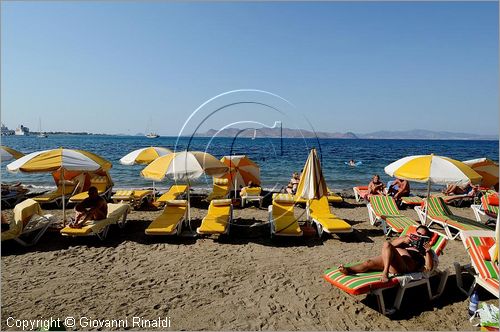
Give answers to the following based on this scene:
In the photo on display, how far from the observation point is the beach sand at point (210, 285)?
15.4 ft

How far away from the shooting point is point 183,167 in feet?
25.8

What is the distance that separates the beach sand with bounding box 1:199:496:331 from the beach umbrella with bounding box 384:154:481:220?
1.79 meters

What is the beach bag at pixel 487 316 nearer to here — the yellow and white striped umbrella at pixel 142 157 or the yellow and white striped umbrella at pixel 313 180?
the yellow and white striped umbrella at pixel 313 180

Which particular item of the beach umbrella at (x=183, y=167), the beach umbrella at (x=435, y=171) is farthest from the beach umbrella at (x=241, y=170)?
the beach umbrella at (x=435, y=171)

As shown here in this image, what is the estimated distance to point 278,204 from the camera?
9.06 metres

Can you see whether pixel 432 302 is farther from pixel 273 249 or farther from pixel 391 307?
pixel 273 249

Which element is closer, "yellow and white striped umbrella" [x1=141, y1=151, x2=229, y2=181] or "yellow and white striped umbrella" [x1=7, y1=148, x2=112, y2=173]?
"yellow and white striped umbrella" [x1=7, y1=148, x2=112, y2=173]

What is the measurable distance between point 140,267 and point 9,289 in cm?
222

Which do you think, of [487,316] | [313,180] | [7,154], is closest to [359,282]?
[487,316]

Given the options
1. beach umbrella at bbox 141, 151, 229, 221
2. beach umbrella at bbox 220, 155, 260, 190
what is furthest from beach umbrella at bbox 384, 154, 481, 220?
beach umbrella at bbox 220, 155, 260, 190

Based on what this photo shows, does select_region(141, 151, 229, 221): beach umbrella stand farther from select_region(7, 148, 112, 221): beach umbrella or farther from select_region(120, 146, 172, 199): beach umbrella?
select_region(120, 146, 172, 199): beach umbrella

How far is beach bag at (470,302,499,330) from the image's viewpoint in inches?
167

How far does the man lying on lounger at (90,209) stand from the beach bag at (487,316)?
8.27 m

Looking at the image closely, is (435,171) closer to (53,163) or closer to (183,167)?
(183,167)
